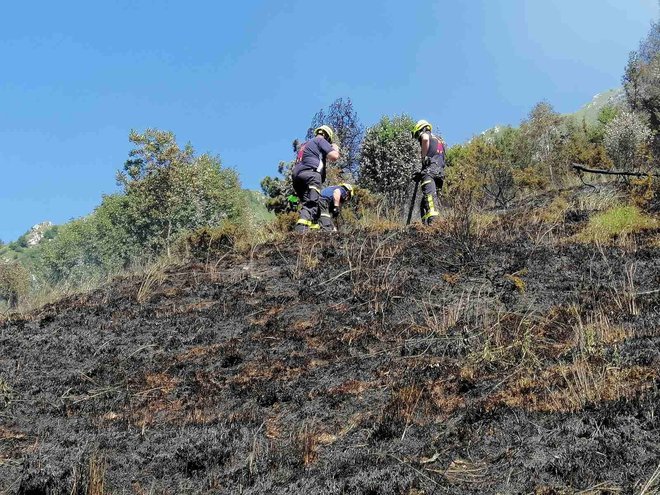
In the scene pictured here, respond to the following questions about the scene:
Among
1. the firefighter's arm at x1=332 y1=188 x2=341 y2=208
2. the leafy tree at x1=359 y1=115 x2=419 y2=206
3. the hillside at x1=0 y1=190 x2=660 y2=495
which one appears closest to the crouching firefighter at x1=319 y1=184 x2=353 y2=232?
the firefighter's arm at x1=332 y1=188 x2=341 y2=208

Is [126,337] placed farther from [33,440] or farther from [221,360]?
[33,440]

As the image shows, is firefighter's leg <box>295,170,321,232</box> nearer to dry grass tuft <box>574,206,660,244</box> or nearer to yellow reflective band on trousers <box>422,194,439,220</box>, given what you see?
yellow reflective band on trousers <box>422,194,439,220</box>

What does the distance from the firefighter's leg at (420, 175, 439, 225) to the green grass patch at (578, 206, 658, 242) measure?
2.28m

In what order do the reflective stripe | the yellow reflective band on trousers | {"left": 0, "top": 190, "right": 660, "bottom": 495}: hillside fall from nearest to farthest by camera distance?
{"left": 0, "top": 190, "right": 660, "bottom": 495}: hillside
the yellow reflective band on trousers
the reflective stripe

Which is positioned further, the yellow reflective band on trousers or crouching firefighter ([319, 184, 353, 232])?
crouching firefighter ([319, 184, 353, 232])

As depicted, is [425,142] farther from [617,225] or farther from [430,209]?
[617,225]

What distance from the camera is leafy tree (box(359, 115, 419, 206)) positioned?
2542 cm

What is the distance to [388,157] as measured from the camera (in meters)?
25.6

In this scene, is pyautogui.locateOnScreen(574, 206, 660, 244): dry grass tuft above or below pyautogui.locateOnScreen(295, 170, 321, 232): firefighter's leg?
below

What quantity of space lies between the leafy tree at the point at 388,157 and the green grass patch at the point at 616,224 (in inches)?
685

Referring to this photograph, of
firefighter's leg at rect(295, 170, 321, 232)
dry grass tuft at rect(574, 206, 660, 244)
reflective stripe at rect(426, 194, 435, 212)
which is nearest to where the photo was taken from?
dry grass tuft at rect(574, 206, 660, 244)

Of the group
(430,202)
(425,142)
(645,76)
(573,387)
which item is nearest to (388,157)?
(425,142)

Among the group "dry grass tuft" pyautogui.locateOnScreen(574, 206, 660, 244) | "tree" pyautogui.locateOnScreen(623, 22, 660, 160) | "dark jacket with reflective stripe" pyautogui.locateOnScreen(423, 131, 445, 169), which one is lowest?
"dry grass tuft" pyautogui.locateOnScreen(574, 206, 660, 244)

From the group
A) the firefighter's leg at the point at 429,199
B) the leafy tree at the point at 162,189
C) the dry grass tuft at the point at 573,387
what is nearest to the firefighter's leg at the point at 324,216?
the firefighter's leg at the point at 429,199
